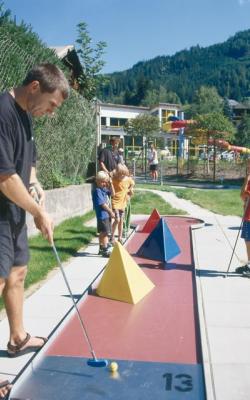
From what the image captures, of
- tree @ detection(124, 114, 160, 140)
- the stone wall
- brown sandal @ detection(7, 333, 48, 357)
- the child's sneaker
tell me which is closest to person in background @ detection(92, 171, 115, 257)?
the child's sneaker

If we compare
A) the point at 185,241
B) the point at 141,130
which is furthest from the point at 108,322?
the point at 141,130

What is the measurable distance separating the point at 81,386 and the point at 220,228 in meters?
7.22

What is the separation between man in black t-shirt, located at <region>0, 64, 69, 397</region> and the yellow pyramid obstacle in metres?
1.92

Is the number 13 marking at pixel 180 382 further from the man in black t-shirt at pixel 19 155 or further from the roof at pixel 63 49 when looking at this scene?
the roof at pixel 63 49

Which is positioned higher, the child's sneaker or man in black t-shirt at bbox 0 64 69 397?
man in black t-shirt at bbox 0 64 69 397

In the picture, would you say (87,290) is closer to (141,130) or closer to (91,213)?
(91,213)

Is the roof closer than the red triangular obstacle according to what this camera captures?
No

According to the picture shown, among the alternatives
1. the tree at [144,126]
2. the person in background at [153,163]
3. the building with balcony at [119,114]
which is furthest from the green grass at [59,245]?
the building with balcony at [119,114]

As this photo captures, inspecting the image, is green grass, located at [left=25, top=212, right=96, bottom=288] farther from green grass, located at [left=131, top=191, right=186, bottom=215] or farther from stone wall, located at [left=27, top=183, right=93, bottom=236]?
green grass, located at [left=131, top=191, right=186, bottom=215]

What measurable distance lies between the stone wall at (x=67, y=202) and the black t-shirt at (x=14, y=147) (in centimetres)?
499

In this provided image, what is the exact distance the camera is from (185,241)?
340 inches

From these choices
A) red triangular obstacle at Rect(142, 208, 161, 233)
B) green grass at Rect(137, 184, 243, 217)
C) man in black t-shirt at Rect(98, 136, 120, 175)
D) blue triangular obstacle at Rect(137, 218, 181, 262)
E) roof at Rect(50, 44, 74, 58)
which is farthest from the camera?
roof at Rect(50, 44, 74, 58)

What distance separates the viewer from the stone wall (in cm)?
966

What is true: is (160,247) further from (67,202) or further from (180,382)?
(67,202)
